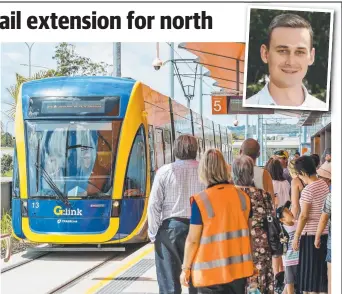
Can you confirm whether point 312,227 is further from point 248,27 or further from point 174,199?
point 248,27

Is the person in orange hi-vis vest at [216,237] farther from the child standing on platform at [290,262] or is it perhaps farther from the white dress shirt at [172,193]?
the child standing on platform at [290,262]

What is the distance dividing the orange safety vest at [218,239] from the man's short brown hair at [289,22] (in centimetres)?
165

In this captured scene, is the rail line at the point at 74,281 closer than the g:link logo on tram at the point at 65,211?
Yes

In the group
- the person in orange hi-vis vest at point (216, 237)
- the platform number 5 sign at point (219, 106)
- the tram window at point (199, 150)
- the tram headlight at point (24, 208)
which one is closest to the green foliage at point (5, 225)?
the tram headlight at point (24, 208)

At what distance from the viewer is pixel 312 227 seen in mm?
7465

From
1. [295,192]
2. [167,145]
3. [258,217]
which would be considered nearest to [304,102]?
[258,217]

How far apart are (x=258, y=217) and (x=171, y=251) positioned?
877mm

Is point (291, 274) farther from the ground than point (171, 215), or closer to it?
closer to it

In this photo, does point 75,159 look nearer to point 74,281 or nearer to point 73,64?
point 74,281

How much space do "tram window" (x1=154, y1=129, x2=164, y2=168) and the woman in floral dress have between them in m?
7.15

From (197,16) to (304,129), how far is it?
30115mm

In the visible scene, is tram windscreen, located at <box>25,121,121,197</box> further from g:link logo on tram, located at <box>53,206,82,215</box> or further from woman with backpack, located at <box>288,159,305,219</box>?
woman with backpack, located at <box>288,159,305,219</box>

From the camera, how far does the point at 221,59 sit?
13.6 metres

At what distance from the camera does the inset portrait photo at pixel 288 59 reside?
648 centimetres
